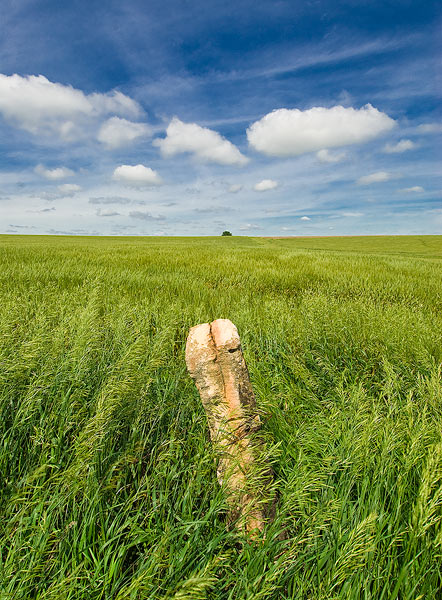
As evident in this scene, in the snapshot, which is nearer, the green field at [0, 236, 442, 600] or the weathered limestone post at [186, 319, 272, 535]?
the green field at [0, 236, 442, 600]

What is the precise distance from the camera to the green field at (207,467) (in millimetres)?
876

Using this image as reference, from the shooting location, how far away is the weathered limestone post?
3.61 feet

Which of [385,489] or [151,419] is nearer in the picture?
[385,489]

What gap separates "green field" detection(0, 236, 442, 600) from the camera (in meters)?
0.88

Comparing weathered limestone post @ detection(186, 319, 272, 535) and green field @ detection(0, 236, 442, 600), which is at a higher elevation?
weathered limestone post @ detection(186, 319, 272, 535)

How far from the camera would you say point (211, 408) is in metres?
1.20

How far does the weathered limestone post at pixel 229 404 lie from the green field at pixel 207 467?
3.3 inches

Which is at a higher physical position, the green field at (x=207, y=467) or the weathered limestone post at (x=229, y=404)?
the weathered limestone post at (x=229, y=404)

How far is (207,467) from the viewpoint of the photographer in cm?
120

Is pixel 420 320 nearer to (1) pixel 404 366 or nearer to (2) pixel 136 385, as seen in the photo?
(1) pixel 404 366

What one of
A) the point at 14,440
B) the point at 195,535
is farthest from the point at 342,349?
the point at 14,440

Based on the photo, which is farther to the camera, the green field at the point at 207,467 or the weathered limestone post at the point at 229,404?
the weathered limestone post at the point at 229,404

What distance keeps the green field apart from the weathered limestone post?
3.3 inches

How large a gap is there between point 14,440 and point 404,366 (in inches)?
101
